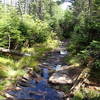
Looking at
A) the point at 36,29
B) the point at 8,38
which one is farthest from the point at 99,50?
the point at 36,29

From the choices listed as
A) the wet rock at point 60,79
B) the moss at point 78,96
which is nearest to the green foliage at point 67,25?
the wet rock at point 60,79

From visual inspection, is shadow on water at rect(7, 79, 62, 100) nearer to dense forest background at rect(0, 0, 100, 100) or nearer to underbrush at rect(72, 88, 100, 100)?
dense forest background at rect(0, 0, 100, 100)

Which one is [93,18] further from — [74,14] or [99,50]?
[74,14]

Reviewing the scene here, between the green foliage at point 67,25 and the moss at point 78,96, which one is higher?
the green foliage at point 67,25

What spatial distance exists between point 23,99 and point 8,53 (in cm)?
688

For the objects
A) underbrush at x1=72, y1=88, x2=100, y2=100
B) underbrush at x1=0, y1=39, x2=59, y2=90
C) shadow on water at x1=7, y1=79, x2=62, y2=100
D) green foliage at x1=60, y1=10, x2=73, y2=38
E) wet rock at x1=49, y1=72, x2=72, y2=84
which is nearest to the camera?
underbrush at x1=72, y1=88, x2=100, y2=100

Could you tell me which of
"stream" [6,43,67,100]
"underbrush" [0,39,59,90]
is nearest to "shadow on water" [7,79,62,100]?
"stream" [6,43,67,100]

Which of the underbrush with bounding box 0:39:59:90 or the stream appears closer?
the stream

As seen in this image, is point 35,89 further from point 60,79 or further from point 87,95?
point 87,95

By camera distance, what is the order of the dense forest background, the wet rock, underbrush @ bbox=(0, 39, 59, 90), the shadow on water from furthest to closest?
the dense forest background → the wet rock → underbrush @ bbox=(0, 39, 59, 90) → the shadow on water

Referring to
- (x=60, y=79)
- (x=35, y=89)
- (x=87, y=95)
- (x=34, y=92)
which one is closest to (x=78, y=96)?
(x=87, y=95)

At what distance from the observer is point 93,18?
467 inches

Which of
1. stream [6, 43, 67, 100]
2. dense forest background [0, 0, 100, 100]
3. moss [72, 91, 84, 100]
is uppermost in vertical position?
dense forest background [0, 0, 100, 100]

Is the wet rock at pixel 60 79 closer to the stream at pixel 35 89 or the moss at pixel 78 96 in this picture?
the stream at pixel 35 89
